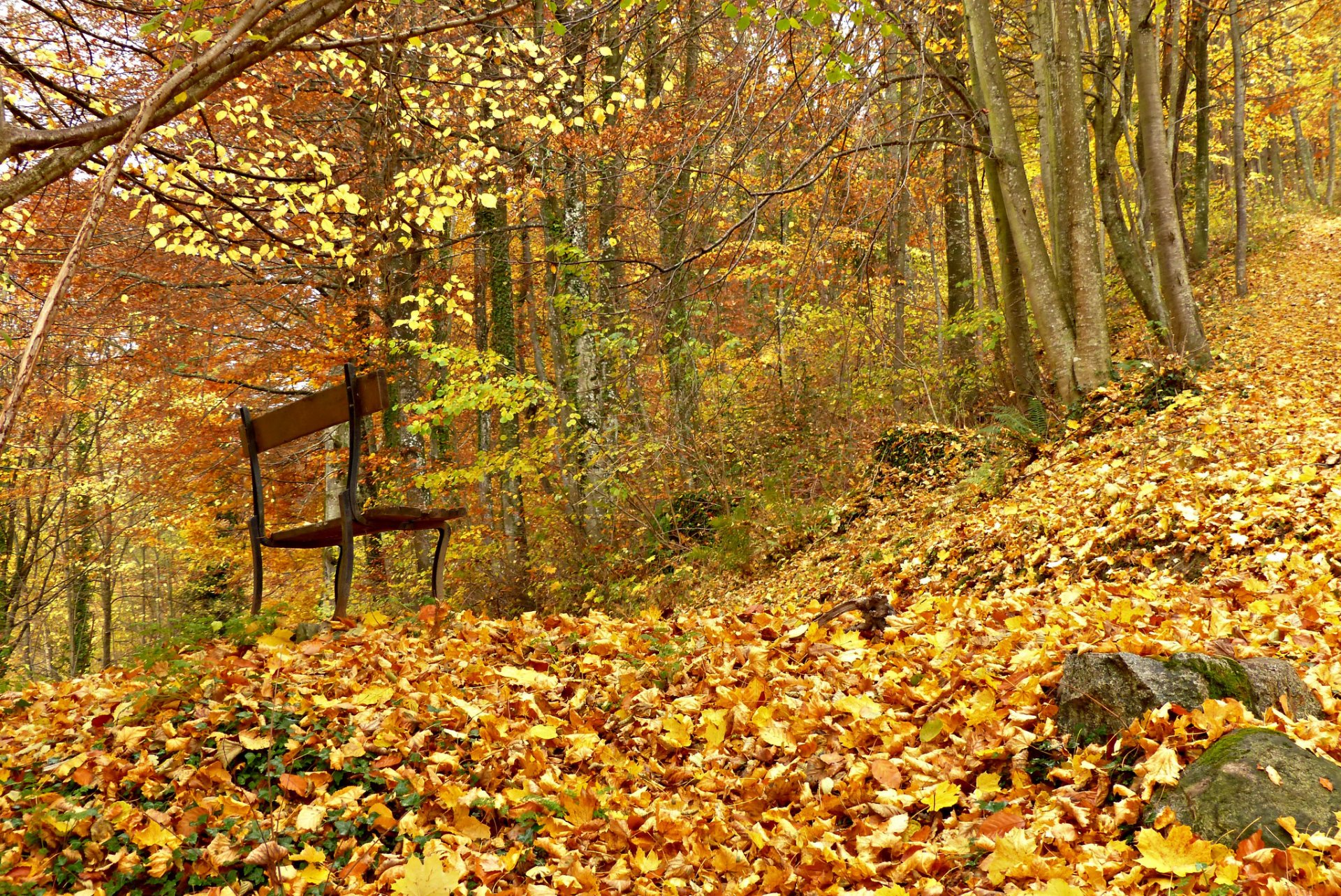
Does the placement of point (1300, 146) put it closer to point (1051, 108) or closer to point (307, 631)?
point (1051, 108)

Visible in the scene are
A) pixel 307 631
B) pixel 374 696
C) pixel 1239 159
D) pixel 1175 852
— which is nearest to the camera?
pixel 1175 852

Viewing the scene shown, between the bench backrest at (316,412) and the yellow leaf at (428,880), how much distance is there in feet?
9.46

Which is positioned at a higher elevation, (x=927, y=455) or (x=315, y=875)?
(x=927, y=455)

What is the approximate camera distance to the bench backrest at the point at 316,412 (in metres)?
5.00

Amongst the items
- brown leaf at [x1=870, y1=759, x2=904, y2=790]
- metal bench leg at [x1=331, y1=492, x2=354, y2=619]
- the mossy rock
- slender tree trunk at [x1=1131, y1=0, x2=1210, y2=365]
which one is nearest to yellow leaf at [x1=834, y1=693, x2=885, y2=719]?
brown leaf at [x1=870, y1=759, x2=904, y2=790]

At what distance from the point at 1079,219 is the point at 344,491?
6.84 metres

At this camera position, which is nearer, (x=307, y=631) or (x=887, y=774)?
(x=887, y=774)

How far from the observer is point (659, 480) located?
32.7 feet

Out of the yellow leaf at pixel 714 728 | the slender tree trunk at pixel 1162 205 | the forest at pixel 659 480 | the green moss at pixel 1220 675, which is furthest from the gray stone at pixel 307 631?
the slender tree trunk at pixel 1162 205

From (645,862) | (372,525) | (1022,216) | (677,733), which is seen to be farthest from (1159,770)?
(1022,216)

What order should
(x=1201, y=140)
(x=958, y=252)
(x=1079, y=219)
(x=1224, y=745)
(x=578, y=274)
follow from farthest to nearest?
(x=1201, y=140) → (x=958, y=252) → (x=578, y=274) → (x=1079, y=219) → (x=1224, y=745)

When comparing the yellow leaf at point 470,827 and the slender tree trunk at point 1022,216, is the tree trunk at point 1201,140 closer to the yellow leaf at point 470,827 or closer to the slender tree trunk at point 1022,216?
the slender tree trunk at point 1022,216

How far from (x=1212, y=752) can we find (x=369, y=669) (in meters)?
3.40

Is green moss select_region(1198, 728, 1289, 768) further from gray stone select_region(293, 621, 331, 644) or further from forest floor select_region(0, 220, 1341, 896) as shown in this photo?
gray stone select_region(293, 621, 331, 644)
